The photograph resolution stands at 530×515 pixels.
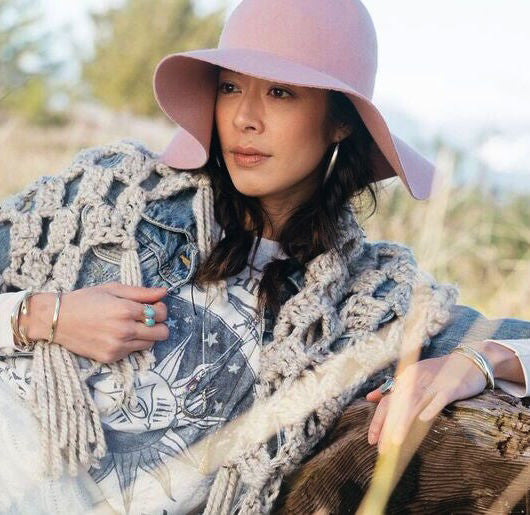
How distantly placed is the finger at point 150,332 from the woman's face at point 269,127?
0.48 metres

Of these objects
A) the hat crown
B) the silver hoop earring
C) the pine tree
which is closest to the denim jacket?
the silver hoop earring

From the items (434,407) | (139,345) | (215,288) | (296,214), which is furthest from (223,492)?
(296,214)

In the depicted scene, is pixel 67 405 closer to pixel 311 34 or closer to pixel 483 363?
pixel 483 363

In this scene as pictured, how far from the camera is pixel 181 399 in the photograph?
234 cm

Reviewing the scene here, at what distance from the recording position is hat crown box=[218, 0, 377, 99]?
2344 mm

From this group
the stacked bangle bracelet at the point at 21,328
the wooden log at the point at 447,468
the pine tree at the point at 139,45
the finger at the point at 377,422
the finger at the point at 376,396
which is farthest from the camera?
the pine tree at the point at 139,45

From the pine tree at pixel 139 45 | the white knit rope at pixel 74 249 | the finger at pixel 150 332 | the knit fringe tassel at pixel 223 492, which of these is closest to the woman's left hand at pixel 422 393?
the knit fringe tassel at pixel 223 492

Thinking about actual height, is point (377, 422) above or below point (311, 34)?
below

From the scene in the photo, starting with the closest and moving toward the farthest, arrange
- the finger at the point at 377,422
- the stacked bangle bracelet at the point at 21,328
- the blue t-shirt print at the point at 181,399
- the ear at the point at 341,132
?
the finger at the point at 377,422
the stacked bangle bracelet at the point at 21,328
the blue t-shirt print at the point at 181,399
the ear at the point at 341,132

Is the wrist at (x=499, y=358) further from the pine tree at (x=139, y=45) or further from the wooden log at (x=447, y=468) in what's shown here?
the pine tree at (x=139, y=45)

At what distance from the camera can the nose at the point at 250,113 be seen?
2.39 m

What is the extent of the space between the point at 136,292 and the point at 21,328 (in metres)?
0.30

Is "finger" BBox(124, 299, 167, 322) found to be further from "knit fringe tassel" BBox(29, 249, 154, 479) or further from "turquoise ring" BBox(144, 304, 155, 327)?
"knit fringe tassel" BBox(29, 249, 154, 479)

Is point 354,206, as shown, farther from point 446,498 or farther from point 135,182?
point 446,498
